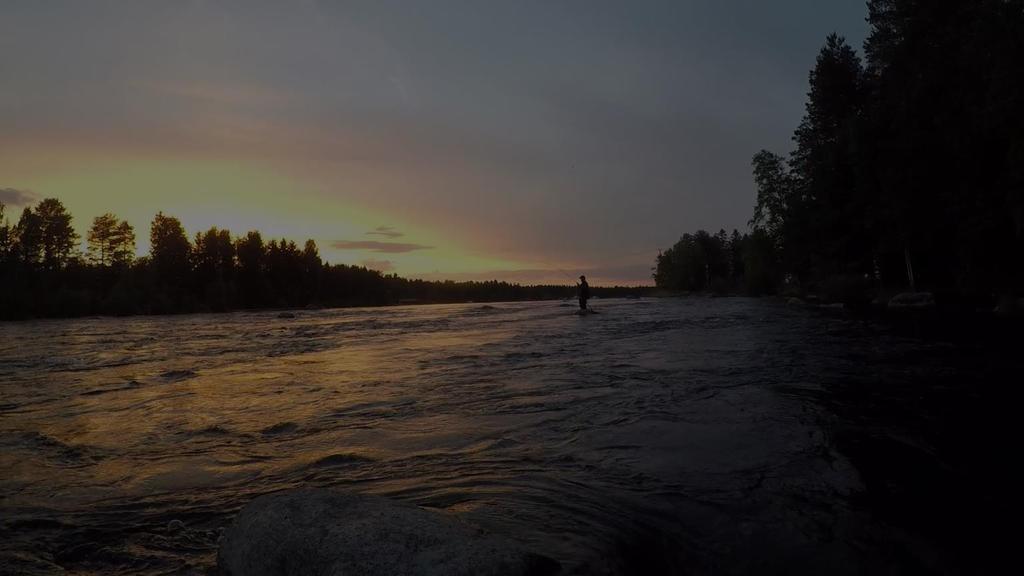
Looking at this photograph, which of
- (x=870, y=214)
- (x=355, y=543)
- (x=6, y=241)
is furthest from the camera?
(x=6, y=241)

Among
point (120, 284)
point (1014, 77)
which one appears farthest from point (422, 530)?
point (120, 284)

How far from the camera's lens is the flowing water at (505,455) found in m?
4.07

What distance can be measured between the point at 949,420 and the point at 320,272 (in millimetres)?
123816

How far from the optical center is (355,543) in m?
3.16


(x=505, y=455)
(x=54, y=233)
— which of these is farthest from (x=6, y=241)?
(x=505, y=455)

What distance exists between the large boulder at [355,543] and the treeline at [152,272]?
77554 millimetres

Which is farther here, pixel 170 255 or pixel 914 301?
pixel 170 255

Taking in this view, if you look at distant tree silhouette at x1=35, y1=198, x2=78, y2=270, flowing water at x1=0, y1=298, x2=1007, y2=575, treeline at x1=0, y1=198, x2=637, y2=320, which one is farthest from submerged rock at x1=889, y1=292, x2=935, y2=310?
distant tree silhouette at x1=35, y1=198, x2=78, y2=270

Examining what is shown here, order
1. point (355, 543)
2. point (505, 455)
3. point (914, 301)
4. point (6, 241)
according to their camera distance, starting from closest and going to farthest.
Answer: point (355, 543) < point (505, 455) < point (914, 301) < point (6, 241)

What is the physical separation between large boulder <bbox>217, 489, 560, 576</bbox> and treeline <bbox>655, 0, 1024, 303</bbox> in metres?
30.5

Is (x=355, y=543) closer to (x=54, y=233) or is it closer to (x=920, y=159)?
(x=920, y=159)

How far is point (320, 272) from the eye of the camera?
4754 inches

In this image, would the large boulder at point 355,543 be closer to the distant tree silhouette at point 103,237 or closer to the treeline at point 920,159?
the treeline at point 920,159

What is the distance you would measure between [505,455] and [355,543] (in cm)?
342
